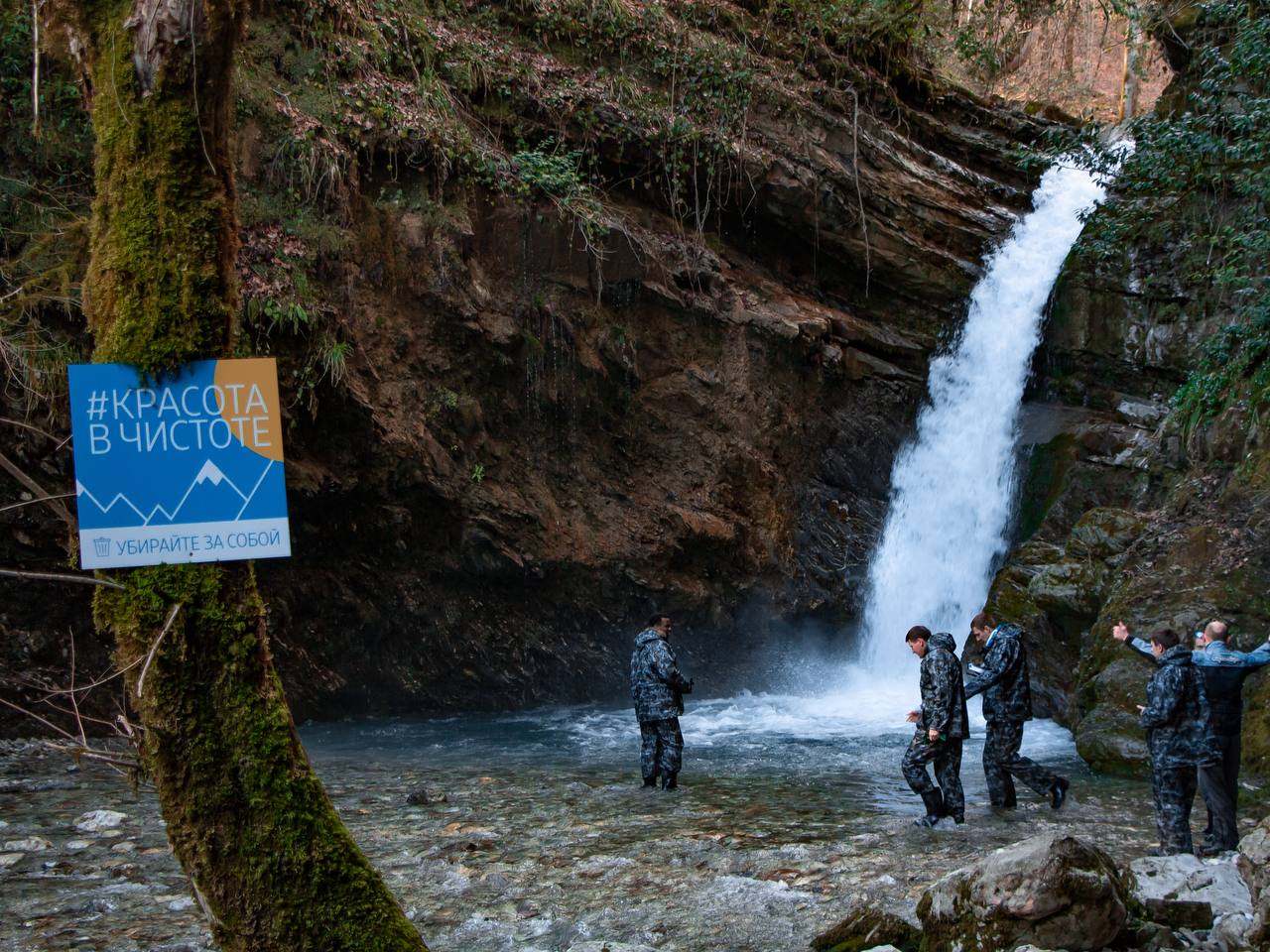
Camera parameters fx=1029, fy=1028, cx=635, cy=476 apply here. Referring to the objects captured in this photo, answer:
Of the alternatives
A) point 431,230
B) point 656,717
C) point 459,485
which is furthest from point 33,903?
point 431,230

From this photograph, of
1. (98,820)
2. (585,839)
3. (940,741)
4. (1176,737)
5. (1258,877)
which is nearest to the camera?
(1258,877)

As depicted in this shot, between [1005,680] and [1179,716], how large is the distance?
1.56 metres

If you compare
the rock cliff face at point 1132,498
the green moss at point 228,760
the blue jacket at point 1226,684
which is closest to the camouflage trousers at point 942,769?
the blue jacket at point 1226,684

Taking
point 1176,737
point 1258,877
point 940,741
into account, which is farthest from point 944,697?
point 1258,877

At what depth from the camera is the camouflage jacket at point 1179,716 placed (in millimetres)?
7367

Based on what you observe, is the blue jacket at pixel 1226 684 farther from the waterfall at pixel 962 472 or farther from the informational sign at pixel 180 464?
the waterfall at pixel 962 472

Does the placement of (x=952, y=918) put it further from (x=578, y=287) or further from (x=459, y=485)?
(x=578, y=287)

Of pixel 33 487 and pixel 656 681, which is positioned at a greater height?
pixel 33 487

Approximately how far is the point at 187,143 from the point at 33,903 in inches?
190

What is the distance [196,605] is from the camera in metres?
4.00

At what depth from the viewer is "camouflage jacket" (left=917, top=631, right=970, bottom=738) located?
8.33 m

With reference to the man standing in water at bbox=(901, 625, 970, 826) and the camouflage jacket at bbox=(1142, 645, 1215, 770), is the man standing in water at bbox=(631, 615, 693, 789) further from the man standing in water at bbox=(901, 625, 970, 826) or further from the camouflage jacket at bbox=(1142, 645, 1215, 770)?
the camouflage jacket at bbox=(1142, 645, 1215, 770)

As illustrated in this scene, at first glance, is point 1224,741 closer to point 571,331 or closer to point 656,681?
point 656,681

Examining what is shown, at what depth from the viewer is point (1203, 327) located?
1670 centimetres
